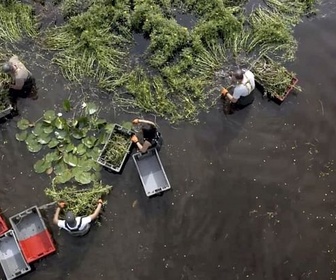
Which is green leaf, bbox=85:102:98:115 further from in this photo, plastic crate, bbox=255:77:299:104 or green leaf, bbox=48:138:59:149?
plastic crate, bbox=255:77:299:104

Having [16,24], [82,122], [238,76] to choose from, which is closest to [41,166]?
[82,122]

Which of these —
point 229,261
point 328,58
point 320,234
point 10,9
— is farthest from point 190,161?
point 10,9

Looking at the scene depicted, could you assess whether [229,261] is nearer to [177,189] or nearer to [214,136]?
[177,189]

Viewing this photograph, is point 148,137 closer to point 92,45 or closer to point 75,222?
point 75,222

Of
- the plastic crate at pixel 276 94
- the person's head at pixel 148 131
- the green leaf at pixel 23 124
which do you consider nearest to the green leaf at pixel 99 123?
the person's head at pixel 148 131

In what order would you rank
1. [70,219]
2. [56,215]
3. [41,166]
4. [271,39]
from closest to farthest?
[70,219] < [56,215] < [41,166] < [271,39]

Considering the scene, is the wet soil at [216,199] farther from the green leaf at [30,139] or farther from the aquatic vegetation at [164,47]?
the aquatic vegetation at [164,47]
